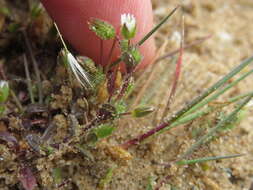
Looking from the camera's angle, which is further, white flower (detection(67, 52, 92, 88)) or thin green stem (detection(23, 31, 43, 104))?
thin green stem (detection(23, 31, 43, 104))

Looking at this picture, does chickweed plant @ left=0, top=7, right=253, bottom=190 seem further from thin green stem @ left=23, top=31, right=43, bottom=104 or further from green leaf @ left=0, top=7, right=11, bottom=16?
green leaf @ left=0, top=7, right=11, bottom=16

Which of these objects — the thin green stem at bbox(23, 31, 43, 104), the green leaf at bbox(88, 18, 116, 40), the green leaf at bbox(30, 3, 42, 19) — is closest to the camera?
the green leaf at bbox(88, 18, 116, 40)

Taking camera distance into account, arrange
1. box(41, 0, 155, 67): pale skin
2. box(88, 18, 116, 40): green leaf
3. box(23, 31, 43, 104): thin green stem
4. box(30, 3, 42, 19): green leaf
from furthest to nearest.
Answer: box(30, 3, 42, 19): green leaf → box(23, 31, 43, 104): thin green stem → box(41, 0, 155, 67): pale skin → box(88, 18, 116, 40): green leaf

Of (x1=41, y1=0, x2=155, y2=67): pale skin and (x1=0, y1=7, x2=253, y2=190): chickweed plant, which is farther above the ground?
(x1=41, y1=0, x2=155, y2=67): pale skin

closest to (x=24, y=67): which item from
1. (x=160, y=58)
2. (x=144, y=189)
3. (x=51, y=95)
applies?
(x=51, y=95)

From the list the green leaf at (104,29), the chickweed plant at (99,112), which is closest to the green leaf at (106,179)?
the chickweed plant at (99,112)

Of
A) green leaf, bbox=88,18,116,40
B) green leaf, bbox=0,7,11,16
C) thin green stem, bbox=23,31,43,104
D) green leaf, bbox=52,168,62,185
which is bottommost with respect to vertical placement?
green leaf, bbox=52,168,62,185

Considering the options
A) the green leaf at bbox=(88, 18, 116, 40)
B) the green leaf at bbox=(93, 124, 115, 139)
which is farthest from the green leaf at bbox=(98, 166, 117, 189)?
the green leaf at bbox=(88, 18, 116, 40)
